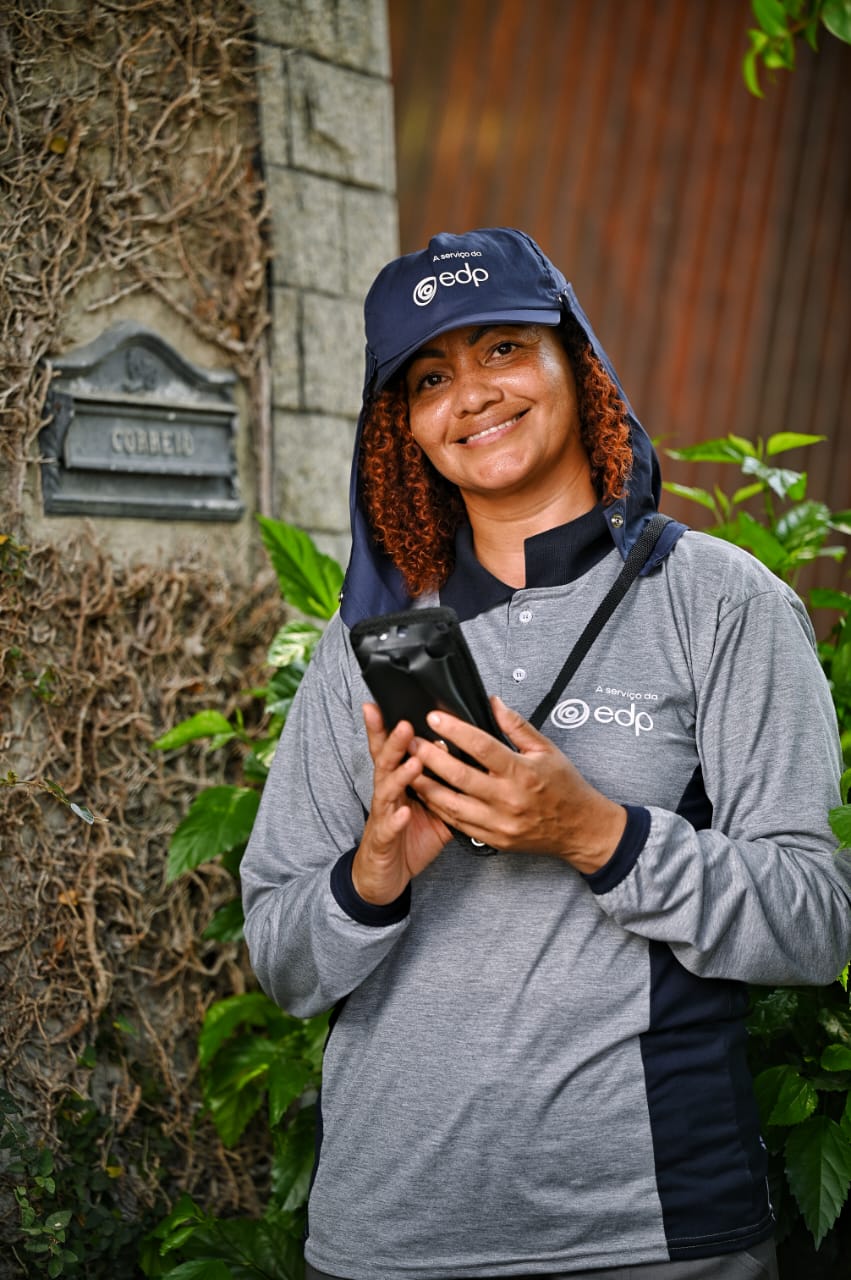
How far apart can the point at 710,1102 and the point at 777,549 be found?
46.7 inches

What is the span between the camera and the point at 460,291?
1.75 meters

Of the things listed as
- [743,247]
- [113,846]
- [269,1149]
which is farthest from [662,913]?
[743,247]

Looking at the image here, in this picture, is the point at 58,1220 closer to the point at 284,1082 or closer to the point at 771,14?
the point at 284,1082

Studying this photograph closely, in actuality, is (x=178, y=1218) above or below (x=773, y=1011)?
below

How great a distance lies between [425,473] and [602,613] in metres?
0.45

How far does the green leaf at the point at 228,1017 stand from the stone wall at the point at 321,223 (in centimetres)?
103

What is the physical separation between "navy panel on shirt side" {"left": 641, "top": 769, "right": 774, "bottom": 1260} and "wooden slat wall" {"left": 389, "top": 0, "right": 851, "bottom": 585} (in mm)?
2118

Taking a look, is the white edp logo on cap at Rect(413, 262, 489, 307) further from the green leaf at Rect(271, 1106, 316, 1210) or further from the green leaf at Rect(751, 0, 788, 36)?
the green leaf at Rect(271, 1106, 316, 1210)

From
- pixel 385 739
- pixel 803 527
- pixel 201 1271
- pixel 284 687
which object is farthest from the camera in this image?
pixel 803 527

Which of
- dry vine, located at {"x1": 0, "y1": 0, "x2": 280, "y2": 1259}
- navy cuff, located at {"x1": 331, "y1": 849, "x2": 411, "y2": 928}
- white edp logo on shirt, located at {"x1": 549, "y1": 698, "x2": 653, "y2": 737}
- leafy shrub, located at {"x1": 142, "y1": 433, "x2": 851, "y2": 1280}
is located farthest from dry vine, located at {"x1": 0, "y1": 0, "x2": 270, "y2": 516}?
white edp logo on shirt, located at {"x1": 549, "y1": 698, "x2": 653, "y2": 737}

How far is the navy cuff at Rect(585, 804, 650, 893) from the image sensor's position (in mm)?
1501

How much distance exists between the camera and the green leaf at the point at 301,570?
2.52m

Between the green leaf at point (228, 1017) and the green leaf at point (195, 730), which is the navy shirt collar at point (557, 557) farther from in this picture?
the green leaf at point (228, 1017)

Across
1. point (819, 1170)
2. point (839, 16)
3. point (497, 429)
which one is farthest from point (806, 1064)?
point (839, 16)
